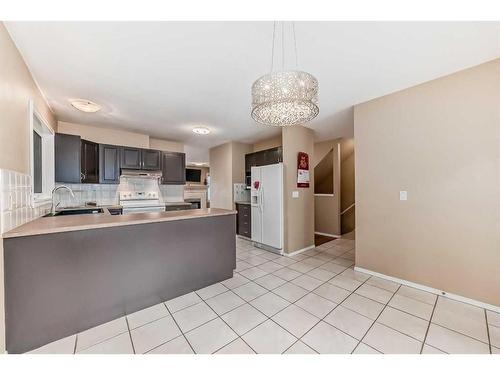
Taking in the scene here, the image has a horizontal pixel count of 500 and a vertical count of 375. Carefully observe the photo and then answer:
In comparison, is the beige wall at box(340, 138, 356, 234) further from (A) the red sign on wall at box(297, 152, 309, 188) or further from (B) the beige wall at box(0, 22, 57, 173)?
(B) the beige wall at box(0, 22, 57, 173)

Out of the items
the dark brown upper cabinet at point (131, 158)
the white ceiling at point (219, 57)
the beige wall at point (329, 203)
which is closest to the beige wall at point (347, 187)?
the beige wall at point (329, 203)

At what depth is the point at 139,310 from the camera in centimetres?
197

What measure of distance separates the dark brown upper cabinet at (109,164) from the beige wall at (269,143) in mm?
3244

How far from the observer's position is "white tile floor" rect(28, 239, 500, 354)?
4.90ft

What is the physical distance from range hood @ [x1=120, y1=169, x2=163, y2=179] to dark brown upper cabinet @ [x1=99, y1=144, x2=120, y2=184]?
0.46 ft

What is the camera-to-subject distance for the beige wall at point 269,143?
4.79 meters

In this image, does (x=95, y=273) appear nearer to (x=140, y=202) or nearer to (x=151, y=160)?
(x=140, y=202)

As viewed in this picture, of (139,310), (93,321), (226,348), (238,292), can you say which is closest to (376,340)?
(226,348)

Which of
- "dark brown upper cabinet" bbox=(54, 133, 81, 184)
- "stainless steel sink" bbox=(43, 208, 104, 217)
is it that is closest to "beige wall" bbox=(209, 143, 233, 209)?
"stainless steel sink" bbox=(43, 208, 104, 217)

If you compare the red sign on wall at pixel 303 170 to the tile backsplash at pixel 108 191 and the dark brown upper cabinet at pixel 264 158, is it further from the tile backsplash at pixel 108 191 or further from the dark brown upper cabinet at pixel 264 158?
the tile backsplash at pixel 108 191

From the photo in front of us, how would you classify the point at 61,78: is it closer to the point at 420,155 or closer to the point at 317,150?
the point at 420,155

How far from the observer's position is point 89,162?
3584 millimetres
